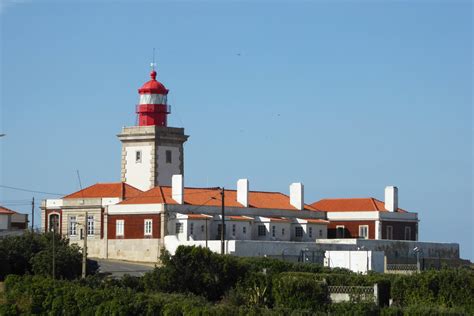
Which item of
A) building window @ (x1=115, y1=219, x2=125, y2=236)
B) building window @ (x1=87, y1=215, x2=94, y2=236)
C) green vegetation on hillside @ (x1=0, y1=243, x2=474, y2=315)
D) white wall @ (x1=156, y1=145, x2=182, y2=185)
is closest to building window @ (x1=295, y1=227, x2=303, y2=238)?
white wall @ (x1=156, y1=145, x2=182, y2=185)

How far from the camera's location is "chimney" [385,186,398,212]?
250 feet

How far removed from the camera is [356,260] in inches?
2414

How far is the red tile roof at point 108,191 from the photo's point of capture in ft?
229

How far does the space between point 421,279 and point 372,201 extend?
113 ft

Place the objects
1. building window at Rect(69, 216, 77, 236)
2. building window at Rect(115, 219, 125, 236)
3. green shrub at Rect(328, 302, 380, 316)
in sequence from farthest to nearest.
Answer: building window at Rect(69, 216, 77, 236)
building window at Rect(115, 219, 125, 236)
green shrub at Rect(328, 302, 380, 316)

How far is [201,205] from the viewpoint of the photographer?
68062 millimetres

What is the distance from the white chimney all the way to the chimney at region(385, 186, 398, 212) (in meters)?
5.62

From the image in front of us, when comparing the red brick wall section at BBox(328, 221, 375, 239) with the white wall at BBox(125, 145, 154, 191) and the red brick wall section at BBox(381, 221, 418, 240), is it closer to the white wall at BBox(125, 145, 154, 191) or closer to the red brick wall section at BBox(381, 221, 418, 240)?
the red brick wall section at BBox(381, 221, 418, 240)

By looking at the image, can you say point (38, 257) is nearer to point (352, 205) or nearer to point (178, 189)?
point (178, 189)

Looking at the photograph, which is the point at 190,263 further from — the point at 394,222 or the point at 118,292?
the point at 394,222

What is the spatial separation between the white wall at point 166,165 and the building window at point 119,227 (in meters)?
6.17

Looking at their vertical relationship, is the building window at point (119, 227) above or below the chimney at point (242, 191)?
below

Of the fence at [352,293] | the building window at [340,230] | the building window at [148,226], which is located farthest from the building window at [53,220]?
the fence at [352,293]

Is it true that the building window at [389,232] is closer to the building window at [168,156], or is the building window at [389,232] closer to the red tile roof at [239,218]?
the red tile roof at [239,218]
